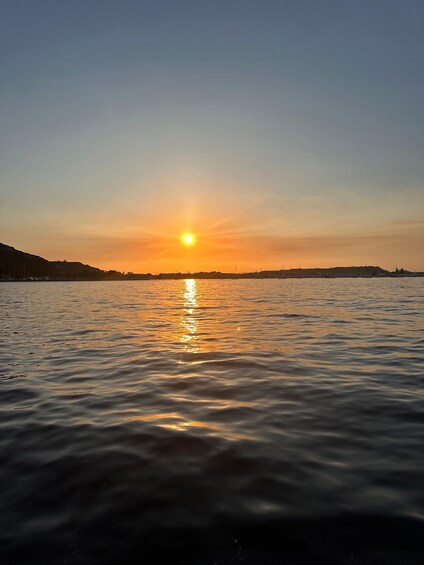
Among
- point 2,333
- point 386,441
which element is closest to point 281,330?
point 386,441

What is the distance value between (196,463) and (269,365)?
8548 mm

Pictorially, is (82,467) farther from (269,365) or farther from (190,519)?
(269,365)

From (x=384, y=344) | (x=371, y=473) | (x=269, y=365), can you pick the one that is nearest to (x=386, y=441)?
(x=371, y=473)

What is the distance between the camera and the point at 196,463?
6.96m

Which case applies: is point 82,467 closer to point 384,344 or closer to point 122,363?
point 122,363

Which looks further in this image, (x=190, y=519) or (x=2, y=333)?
(x=2, y=333)

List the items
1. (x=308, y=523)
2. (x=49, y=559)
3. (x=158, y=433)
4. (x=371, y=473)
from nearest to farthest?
(x=49, y=559) → (x=308, y=523) → (x=371, y=473) → (x=158, y=433)

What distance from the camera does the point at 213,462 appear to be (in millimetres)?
6965

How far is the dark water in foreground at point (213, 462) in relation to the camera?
15.7 feet

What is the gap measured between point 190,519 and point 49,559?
1.82m

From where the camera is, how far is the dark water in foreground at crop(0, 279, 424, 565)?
15.7 feet

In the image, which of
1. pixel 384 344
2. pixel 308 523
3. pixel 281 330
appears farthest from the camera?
pixel 281 330

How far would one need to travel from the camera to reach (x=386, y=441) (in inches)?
306

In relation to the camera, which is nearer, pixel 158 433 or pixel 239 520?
pixel 239 520
